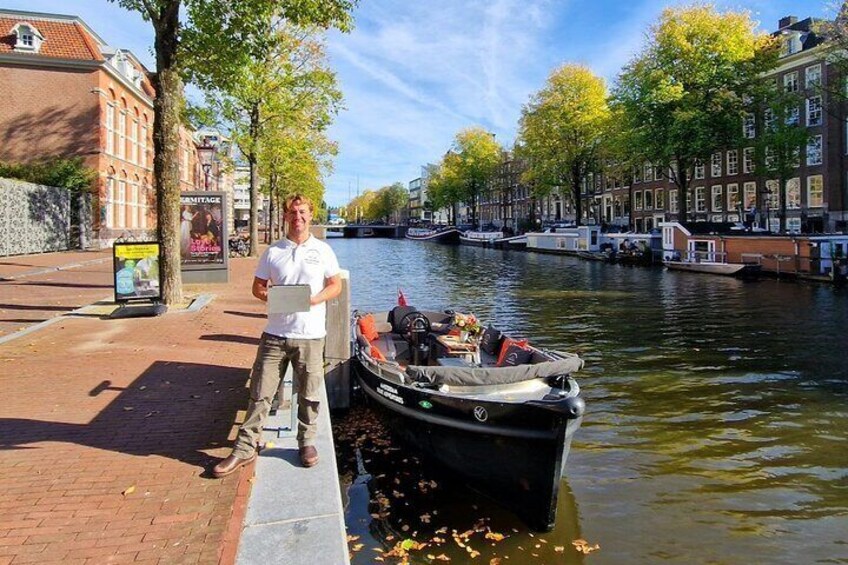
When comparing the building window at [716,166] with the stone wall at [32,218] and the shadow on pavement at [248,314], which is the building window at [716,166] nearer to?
the stone wall at [32,218]

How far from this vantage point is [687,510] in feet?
21.3

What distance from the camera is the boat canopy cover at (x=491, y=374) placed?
6.82 metres

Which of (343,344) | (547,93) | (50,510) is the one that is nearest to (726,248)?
(547,93)

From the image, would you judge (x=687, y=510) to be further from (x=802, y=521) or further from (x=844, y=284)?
(x=844, y=284)

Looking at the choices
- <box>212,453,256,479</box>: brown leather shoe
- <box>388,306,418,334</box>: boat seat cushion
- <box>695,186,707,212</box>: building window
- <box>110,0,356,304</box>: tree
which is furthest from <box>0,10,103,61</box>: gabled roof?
<box>695,186,707,212</box>: building window

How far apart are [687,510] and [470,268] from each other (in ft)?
111

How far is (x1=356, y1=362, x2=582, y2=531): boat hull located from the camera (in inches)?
229

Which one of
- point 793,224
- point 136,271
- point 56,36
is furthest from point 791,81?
point 136,271

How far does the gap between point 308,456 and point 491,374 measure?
2565mm

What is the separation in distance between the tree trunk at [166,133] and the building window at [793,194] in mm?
45794

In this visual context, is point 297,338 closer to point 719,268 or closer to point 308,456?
point 308,456

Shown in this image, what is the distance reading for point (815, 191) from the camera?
45250 millimetres

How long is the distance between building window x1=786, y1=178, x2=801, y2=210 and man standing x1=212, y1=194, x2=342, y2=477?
1973 inches

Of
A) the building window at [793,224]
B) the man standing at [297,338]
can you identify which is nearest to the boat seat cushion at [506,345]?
the man standing at [297,338]
